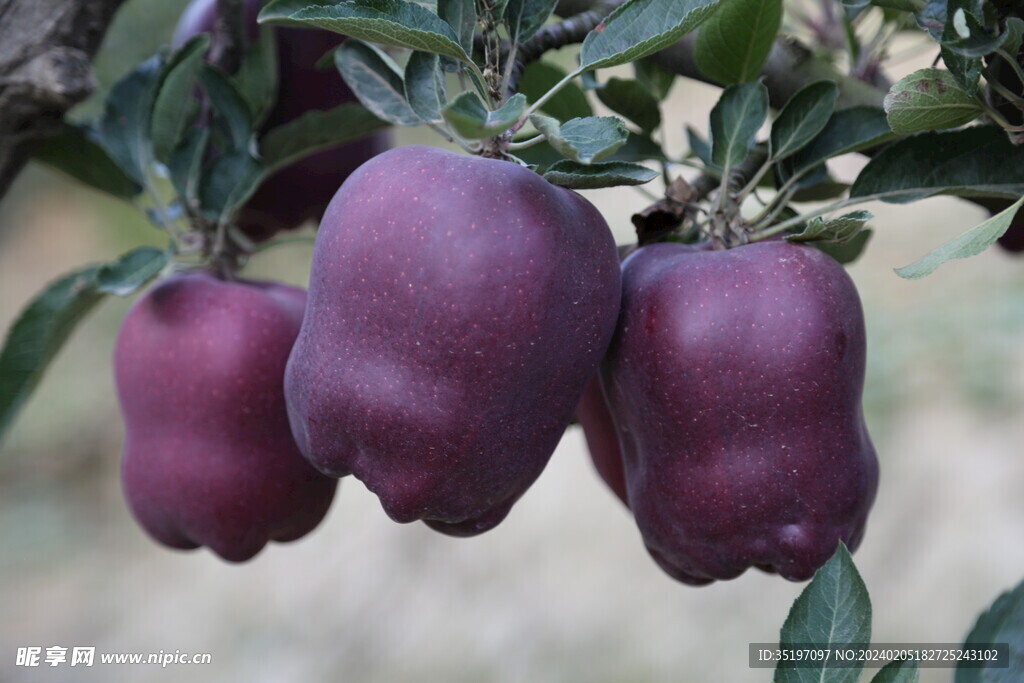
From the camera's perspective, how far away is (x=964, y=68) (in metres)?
0.40

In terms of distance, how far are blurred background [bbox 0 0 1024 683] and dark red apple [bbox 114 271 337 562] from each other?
0.94 metres

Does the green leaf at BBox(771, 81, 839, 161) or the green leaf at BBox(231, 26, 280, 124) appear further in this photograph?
the green leaf at BBox(231, 26, 280, 124)

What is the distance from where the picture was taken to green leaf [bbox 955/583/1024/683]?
46cm

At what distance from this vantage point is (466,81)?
18.4 inches

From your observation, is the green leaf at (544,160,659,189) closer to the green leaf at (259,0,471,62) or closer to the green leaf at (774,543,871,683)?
the green leaf at (259,0,471,62)

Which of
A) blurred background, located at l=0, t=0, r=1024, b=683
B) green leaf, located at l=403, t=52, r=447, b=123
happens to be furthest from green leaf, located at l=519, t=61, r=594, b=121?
blurred background, located at l=0, t=0, r=1024, b=683

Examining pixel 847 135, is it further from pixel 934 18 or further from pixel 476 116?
pixel 476 116

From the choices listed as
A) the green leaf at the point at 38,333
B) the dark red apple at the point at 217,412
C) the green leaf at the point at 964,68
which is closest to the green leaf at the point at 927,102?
the green leaf at the point at 964,68

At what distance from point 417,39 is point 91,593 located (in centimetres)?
205

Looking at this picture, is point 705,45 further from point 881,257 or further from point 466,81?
point 881,257

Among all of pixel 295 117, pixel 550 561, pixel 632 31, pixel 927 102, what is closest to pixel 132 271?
pixel 295 117

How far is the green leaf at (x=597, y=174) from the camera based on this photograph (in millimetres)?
383

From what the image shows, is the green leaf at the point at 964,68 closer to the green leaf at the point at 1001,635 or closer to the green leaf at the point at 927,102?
the green leaf at the point at 927,102

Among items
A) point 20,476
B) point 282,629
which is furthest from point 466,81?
point 20,476
